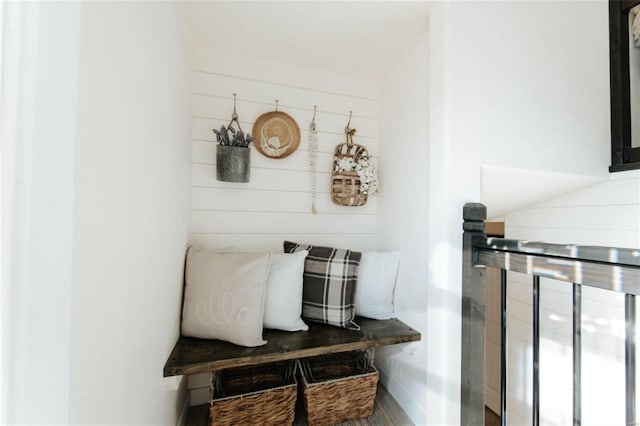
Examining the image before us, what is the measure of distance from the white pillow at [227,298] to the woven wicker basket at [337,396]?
43 cm

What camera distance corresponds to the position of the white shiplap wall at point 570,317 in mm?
1330

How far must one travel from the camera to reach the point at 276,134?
1742 mm

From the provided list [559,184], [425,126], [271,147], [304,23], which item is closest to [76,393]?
[271,147]

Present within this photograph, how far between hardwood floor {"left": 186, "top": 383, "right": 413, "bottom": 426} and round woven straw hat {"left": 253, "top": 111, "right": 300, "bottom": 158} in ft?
5.02

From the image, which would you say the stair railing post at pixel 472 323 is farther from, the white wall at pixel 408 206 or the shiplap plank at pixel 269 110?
the shiplap plank at pixel 269 110

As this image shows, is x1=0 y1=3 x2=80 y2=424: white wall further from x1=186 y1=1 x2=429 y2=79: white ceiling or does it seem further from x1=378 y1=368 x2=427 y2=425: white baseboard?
x1=378 y1=368 x2=427 y2=425: white baseboard

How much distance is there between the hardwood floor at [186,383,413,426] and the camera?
1473mm

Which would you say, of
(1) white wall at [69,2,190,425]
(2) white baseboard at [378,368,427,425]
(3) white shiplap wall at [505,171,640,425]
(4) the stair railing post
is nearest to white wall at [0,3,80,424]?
(1) white wall at [69,2,190,425]

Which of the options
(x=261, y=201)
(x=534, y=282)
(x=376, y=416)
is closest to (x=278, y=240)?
(x=261, y=201)

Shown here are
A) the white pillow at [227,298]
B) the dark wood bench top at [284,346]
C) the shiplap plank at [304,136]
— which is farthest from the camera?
the shiplap plank at [304,136]

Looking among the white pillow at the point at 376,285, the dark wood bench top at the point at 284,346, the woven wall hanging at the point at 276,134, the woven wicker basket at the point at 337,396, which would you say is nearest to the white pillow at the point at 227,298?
the dark wood bench top at the point at 284,346

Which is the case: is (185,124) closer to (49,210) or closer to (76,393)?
(49,210)

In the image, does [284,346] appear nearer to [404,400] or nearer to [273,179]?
[404,400]

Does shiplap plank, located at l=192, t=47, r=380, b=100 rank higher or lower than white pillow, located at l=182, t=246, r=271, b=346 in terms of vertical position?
higher
